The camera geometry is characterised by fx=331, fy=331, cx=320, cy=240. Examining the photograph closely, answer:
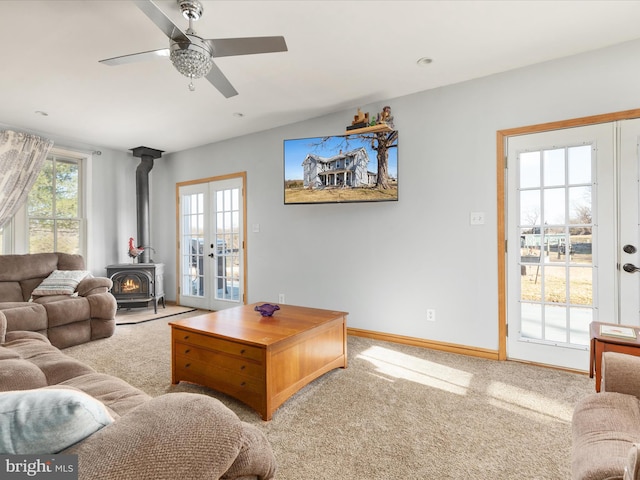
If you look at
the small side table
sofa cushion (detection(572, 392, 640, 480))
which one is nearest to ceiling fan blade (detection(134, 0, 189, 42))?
sofa cushion (detection(572, 392, 640, 480))

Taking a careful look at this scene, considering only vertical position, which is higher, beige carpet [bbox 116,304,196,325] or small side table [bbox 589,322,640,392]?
small side table [bbox 589,322,640,392]

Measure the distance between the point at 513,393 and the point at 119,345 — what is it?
357cm

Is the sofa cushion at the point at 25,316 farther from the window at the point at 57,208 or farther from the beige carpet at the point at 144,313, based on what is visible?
the window at the point at 57,208

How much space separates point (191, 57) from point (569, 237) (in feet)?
10.1

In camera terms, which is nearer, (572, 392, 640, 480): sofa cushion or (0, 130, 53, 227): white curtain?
(572, 392, 640, 480): sofa cushion

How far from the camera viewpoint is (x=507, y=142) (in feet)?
9.68

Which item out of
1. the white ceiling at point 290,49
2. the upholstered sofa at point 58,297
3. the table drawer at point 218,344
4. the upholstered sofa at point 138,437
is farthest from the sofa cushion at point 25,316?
the upholstered sofa at point 138,437

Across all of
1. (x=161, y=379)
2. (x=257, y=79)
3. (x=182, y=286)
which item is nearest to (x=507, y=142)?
(x=257, y=79)

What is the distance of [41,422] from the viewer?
1.98 feet

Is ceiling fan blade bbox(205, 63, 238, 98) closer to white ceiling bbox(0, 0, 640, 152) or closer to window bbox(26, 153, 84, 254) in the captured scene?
white ceiling bbox(0, 0, 640, 152)

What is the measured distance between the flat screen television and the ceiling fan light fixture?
167 cm

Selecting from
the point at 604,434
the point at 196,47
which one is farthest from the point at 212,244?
the point at 604,434

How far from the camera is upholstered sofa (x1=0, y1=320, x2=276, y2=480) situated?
591mm

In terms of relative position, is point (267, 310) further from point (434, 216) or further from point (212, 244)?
point (212, 244)
